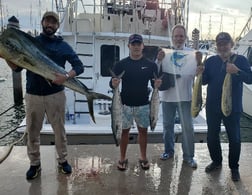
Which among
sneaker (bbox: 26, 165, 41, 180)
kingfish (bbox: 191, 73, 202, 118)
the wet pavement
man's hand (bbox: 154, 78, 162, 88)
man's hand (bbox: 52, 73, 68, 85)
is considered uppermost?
man's hand (bbox: 52, 73, 68, 85)

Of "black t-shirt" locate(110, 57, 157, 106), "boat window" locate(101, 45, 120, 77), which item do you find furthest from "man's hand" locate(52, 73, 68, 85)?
"boat window" locate(101, 45, 120, 77)

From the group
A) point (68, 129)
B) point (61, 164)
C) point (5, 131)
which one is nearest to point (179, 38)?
point (61, 164)

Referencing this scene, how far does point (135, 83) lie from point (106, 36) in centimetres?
420

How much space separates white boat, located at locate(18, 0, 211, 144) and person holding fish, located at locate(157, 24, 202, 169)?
90.6 inches

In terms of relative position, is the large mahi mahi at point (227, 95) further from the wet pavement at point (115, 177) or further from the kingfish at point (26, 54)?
the kingfish at point (26, 54)

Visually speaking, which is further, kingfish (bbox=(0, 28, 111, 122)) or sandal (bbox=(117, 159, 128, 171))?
sandal (bbox=(117, 159, 128, 171))

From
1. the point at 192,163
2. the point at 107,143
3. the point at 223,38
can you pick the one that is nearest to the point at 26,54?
the point at 223,38

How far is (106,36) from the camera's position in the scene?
762cm

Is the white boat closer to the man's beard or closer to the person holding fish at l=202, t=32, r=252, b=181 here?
the person holding fish at l=202, t=32, r=252, b=181

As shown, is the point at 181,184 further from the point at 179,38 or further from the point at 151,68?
the point at 179,38

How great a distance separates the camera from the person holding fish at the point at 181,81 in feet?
12.8

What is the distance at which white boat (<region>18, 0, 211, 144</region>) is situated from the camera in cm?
711

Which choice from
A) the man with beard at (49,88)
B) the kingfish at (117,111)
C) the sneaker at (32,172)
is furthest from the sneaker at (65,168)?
the kingfish at (117,111)

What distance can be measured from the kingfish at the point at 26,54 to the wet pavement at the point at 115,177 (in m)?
1.18
